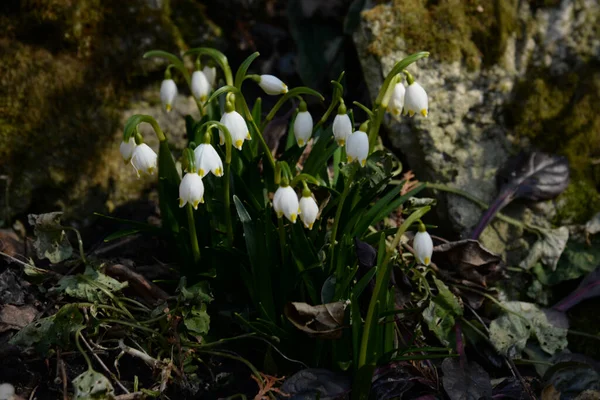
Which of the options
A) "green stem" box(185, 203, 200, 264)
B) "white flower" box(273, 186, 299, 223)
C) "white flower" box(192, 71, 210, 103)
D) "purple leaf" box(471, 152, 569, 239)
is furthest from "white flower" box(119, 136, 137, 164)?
"purple leaf" box(471, 152, 569, 239)

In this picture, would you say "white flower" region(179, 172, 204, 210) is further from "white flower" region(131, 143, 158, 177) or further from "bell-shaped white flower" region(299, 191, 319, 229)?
"bell-shaped white flower" region(299, 191, 319, 229)

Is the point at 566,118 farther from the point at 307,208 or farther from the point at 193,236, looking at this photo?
the point at 193,236

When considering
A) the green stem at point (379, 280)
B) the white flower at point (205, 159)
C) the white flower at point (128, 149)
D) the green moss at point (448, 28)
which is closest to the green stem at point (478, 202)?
the green moss at point (448, 28)

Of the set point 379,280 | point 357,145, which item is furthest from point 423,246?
point 357,145

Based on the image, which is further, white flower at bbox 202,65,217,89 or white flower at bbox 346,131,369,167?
white flower at bbox 202,65,217,89

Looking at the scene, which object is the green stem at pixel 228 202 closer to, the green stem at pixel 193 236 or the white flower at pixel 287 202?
the green stem at pixel 193 236

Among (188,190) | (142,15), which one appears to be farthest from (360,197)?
(142,15)

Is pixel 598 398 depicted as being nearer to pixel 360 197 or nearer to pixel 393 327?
pixel 393 327
